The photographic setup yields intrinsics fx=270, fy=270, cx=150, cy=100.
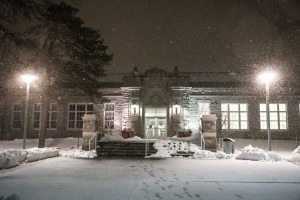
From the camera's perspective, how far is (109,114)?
87.4ft

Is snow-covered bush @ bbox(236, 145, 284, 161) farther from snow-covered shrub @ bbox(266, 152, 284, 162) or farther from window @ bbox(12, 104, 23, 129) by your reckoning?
window @ bbox(12, 104, 23, 129)

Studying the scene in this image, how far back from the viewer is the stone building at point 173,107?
25.0 m

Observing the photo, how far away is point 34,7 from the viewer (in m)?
9.26

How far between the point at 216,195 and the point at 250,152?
8.00m

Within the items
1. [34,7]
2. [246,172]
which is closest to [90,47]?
[34,7]

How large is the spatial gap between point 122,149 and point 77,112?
40.0 ft

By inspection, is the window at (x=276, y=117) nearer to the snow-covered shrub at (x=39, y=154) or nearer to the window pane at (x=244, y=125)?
the window pane at (x=244, y=125)

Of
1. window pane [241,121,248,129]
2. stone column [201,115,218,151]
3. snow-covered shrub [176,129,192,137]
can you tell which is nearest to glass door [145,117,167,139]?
snow-covered shrub [176,129,192,137]

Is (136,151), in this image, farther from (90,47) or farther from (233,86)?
(233,86)

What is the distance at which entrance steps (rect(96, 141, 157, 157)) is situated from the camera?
52.1ft

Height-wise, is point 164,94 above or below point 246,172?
above

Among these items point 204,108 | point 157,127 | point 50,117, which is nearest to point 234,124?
point 204,108

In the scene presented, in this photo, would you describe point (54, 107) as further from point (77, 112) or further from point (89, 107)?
point (89, 107)

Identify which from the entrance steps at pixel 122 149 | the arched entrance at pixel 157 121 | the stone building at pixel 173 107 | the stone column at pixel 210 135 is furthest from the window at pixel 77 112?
the stone column at pixel 210 135
